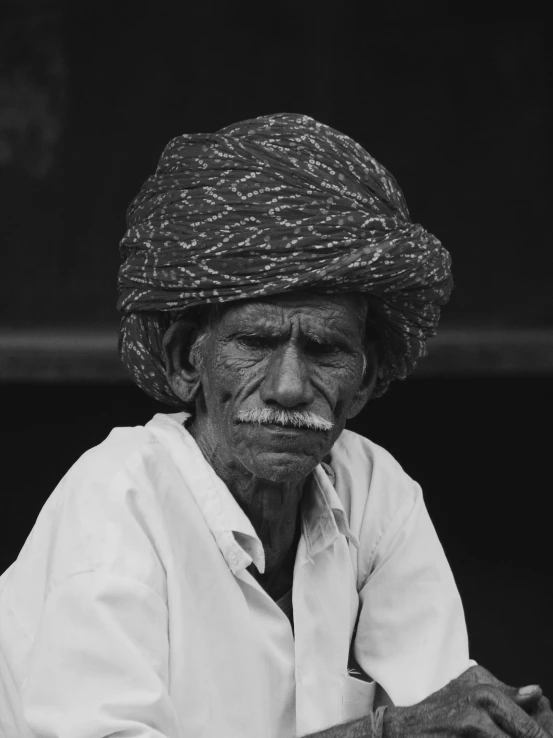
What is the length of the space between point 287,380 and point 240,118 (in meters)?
2.49

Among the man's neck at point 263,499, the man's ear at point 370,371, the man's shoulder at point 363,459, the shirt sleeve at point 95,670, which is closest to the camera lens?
the shirt sleeve at point 95,670

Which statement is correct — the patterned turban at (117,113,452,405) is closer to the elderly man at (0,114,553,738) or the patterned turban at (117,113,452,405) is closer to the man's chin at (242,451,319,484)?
the elderly man at (0,114,553,738)

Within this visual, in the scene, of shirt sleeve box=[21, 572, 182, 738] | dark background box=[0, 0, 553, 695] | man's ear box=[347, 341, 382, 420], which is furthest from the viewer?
dark background box=[0, 0, 553, 695]

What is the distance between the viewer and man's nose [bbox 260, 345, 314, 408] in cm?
283

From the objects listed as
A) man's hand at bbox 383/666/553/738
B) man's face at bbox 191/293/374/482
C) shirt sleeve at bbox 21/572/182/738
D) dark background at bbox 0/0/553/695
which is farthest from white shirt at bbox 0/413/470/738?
dark background at bbox 0/0/553/695

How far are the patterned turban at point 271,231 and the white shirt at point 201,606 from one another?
0.98ft

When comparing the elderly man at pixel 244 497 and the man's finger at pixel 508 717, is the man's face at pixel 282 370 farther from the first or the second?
the man's finger at pixel 508 717

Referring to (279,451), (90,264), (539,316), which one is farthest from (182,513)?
(539,316)

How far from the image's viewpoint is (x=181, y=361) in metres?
3.06

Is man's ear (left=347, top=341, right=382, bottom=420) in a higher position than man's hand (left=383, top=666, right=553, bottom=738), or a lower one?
higher

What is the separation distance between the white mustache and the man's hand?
1.64 feet

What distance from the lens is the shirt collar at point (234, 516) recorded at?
290 cm

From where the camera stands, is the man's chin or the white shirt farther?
the man's chin

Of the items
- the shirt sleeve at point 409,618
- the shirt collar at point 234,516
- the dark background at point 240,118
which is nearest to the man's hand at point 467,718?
the shirt sleeve at point 409,618
